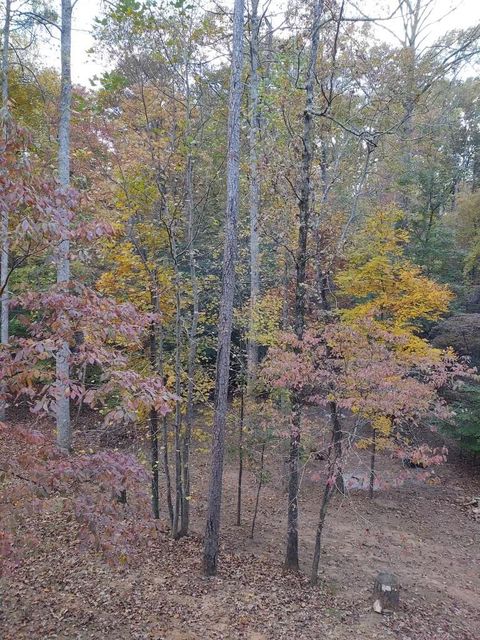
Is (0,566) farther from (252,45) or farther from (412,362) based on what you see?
(252,45)

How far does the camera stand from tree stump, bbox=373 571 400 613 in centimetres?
681

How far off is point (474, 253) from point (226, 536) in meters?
12.5

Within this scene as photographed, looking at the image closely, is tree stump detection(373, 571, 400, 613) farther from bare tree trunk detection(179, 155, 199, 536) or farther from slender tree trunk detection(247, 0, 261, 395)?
slender tree trunk detection(247, 0, 261, 395)

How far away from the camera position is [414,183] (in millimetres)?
16000

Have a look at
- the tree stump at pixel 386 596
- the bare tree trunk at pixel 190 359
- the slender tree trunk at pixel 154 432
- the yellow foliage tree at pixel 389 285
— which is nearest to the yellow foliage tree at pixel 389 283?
the yellow foliage tree at pixel 389 285

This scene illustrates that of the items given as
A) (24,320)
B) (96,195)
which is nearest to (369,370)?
(24,320)

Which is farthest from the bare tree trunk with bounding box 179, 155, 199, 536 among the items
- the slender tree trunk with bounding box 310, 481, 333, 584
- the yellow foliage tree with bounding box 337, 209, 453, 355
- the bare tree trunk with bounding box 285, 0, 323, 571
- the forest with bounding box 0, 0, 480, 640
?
the yellow foliage tree with bounding box 337, 209, 453, 355

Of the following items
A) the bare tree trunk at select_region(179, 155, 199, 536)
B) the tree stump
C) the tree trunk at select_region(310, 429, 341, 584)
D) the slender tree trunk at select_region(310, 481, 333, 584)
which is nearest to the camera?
the tree trunk at select_region(310, 429, 341, 584)

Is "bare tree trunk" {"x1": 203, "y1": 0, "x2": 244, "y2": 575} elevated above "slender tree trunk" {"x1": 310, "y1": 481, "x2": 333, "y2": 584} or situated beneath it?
elevated above

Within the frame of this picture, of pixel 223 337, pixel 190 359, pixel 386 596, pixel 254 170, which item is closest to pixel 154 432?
pixel 190 359

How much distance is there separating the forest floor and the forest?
0.04 meters

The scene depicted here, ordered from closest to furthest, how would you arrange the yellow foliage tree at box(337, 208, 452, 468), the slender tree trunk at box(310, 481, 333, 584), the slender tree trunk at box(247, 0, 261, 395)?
the slender tree trunk at box(310, 481, 333, 584) → the slender tree trunk at box(247, 0, 261, 395) → the yellow foliage tree at box(337, 208, 452, 468)

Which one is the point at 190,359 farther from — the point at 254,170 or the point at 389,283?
the point at 389,283

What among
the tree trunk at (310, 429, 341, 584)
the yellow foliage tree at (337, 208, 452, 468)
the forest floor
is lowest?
the forest floor
